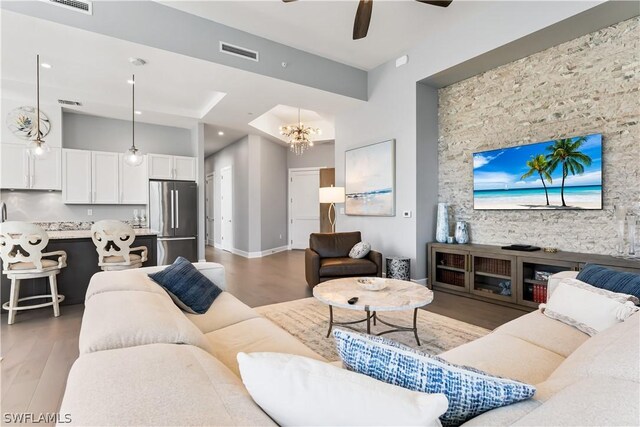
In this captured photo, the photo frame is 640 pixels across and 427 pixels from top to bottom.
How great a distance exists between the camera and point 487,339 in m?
1.78

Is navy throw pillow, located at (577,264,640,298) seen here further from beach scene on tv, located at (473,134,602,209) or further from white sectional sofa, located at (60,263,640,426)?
beach scene on tv, located at (473,134,602,209)

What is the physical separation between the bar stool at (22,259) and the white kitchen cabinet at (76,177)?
2.35 meters

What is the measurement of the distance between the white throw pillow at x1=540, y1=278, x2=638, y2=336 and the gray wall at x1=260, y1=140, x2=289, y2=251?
6.52 metres

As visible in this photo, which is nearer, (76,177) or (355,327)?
(355,327)

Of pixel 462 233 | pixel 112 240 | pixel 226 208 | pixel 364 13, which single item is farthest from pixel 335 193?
pixel 226 208

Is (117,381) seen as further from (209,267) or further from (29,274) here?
(29,274)

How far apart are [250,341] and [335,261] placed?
8.60 ft

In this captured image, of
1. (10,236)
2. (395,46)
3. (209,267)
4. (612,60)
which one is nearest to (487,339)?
(209,267)

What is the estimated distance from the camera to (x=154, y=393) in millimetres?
701

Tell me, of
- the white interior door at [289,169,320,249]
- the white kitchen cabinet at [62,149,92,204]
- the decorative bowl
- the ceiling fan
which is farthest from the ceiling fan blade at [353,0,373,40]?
the white interior door at [289,169,320,249]

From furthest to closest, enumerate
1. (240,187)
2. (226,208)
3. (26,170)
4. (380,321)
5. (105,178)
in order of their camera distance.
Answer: (226,208) < (240,187) < (105,178) < (26,170) < (380,321)

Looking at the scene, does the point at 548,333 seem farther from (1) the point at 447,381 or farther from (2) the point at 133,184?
(2) the point at 133,184

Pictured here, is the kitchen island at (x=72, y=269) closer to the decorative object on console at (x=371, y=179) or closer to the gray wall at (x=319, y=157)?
the decorative object on console at (x=371, y=179)

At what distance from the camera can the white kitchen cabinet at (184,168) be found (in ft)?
21.0
